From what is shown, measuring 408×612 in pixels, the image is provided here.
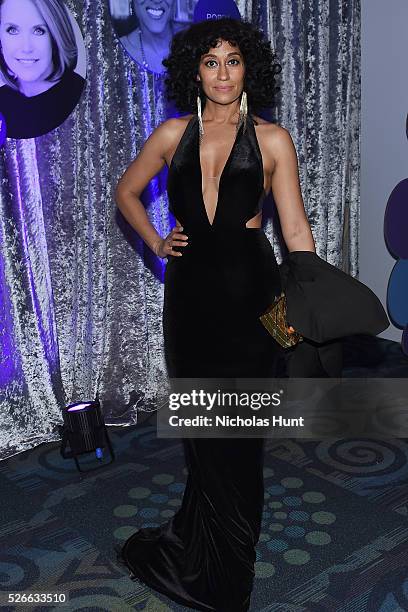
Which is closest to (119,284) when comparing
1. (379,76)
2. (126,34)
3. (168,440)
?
(168,440)

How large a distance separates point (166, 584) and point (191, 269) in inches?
45.5

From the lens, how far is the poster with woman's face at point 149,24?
11.7 feet

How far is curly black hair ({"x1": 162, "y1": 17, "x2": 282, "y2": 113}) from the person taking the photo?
221 centimetres

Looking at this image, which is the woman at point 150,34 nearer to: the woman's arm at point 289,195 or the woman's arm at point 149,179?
the woman's arm at point 149,179

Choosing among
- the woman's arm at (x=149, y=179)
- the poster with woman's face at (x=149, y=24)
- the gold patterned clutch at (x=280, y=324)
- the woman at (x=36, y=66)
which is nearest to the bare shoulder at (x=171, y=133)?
the woman's arm at (x=149, y=179)

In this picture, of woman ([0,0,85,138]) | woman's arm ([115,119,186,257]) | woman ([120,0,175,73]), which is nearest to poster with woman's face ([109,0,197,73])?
woman ([120,0,175,73])

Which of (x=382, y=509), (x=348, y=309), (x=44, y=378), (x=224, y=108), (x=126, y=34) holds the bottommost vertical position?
(x=382, y=509)

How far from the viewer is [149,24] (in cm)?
365

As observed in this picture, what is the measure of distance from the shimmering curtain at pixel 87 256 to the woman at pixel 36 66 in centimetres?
8

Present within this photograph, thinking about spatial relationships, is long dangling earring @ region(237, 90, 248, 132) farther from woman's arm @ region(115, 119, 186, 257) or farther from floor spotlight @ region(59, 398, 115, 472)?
floor spotlight @ region(59, 398, 115, 472)

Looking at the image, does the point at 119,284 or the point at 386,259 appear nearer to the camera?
the point at 119,284

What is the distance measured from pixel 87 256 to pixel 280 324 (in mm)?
1971

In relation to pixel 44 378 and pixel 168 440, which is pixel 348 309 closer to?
pixel 168 440

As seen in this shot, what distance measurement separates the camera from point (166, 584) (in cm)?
239
